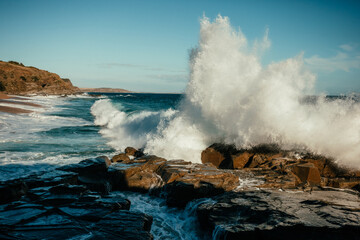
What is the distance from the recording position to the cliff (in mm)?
54938

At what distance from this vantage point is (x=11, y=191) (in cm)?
432

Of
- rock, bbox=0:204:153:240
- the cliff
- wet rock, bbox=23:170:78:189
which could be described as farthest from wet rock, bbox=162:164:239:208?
the cliff

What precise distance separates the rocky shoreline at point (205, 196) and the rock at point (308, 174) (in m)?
0.02

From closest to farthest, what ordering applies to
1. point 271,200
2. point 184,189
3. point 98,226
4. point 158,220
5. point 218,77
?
point 98,226 < point 271,200 < point 158,220 < point 184,189 < point 218,77

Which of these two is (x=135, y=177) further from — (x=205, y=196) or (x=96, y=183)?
(x=205, y=196)

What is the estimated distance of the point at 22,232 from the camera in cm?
317

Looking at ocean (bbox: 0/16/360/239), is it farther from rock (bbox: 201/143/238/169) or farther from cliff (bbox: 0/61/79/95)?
cliff (bbox: 0/61/79/95)

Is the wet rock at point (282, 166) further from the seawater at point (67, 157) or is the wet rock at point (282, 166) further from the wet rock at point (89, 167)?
the wet rock at point (89, 167)

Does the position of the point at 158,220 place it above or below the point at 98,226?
below

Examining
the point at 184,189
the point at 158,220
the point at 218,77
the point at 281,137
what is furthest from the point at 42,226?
the point at 218,77

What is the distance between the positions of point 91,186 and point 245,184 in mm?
3664

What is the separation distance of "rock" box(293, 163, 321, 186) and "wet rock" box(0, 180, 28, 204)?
6193 mm

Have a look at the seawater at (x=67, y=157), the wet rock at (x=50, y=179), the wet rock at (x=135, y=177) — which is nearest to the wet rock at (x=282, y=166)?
the wet rock at (x=135, y=177)

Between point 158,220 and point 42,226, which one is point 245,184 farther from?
point 42,226
